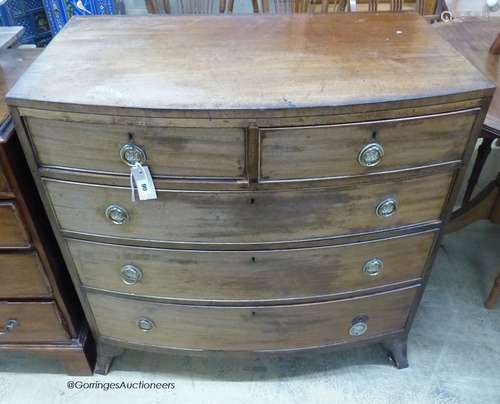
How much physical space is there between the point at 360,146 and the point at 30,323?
1.03 meters

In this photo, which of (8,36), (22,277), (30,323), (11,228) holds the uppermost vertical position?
(8,36)

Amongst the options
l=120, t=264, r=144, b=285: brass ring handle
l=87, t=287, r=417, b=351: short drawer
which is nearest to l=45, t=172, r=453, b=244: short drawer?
l=120, t=264, r=144, b=285: brass ring handle

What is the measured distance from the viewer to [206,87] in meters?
0.89

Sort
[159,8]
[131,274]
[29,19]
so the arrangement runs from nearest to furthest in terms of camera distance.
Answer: [131,274] → [159,8] → [29,19]

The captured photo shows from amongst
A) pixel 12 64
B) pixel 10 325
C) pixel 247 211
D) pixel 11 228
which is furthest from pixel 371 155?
pixel 10 325

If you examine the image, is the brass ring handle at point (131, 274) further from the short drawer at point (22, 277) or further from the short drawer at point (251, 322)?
the short drawer at point (22, 277)

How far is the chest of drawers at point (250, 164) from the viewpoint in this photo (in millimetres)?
867

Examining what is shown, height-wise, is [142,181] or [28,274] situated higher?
[142,181]

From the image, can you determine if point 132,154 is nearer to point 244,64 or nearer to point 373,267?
point 244,64

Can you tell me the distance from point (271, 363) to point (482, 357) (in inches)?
26.7

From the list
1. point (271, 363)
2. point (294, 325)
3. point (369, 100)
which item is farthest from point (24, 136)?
point (271, 363)

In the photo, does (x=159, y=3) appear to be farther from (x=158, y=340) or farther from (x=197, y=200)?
(x=158, y=340)

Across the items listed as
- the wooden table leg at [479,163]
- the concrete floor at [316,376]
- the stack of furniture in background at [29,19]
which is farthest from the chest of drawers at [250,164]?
the stack of furniture in background at [29,19]

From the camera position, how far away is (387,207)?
1030mm
